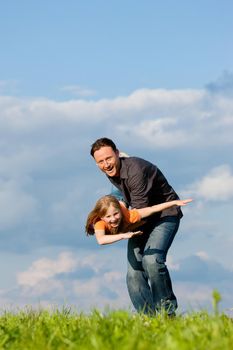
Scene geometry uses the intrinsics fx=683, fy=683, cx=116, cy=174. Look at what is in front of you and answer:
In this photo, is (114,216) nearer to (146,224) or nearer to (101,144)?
(146,224)

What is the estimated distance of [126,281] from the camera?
10258 millimetres

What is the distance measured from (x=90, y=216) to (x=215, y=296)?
18.8ft

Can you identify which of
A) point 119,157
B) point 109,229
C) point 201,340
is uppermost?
point 119,157

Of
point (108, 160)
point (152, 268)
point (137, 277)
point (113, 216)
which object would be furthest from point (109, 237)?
point (137, 277)

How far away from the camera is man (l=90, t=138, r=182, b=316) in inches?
369

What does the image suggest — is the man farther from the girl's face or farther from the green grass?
the green grass

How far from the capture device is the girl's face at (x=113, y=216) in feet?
30.2

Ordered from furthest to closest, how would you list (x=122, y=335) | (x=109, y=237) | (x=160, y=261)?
(x=160, y=261) → (x=109, y=237) → (x=122, y=335)

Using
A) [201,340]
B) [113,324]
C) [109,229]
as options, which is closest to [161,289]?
[109,229]

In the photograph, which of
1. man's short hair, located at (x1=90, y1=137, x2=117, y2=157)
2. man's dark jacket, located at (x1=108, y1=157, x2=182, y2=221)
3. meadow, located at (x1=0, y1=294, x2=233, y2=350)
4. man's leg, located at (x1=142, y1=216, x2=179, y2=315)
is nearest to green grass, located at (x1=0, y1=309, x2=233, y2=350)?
meadow, located at (x1=0, y1=294, x2=233, y2=350)

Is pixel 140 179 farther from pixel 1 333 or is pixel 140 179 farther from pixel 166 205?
pixel 1 333

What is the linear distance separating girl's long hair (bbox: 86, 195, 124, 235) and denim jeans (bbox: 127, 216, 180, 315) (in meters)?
0.57

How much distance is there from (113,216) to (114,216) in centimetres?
1

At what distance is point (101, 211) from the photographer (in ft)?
30.6
